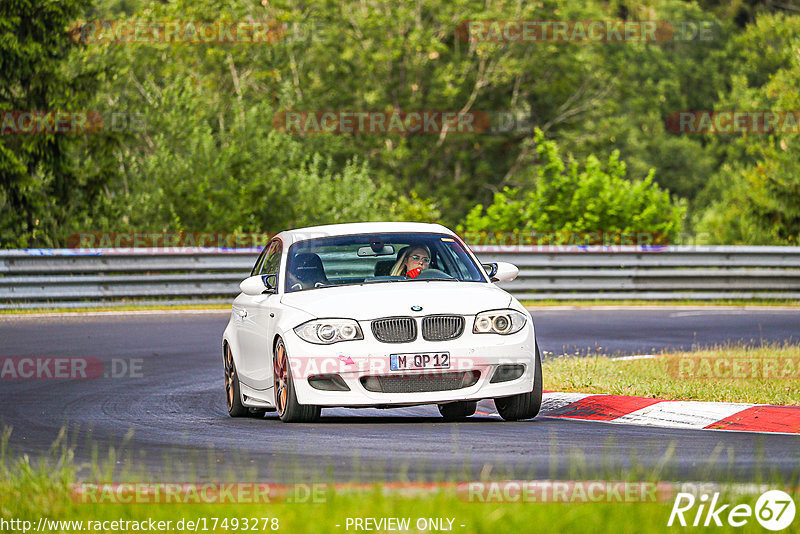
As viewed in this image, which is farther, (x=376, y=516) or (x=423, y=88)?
(x=423, y=88)

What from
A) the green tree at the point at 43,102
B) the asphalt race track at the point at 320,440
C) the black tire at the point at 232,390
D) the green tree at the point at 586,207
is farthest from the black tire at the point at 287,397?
the green tree at the point at 586,207

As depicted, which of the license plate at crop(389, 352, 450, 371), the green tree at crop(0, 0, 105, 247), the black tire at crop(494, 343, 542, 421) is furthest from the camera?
the green tree at crop(0, 0, 105, 247)

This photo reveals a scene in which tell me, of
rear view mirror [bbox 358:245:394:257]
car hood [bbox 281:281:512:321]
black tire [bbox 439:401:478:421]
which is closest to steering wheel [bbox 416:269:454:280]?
rear view mirror [bbox 358:245:394:257]

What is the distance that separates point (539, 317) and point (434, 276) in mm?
11770

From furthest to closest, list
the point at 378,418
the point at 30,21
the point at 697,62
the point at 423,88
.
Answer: the point at 697,62 → the point at 423,88 → the point at 30,21 → the point at 378,418

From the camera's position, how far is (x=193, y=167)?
104 ft

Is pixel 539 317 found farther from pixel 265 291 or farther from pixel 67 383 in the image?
pixel 265 291

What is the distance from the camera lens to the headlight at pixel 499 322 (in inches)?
375

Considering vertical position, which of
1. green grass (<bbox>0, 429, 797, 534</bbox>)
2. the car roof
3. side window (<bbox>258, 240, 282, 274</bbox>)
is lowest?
side window (<bbox>258, 240, 282, 274</bbox>)

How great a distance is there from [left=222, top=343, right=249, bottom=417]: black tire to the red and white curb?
2.43m

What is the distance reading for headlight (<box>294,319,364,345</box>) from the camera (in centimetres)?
939

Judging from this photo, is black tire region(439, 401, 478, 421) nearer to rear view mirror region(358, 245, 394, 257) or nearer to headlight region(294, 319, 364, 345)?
rear view mirror region(358, 245, 394, 257)

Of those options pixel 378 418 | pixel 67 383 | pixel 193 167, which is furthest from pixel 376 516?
pixel 193 167

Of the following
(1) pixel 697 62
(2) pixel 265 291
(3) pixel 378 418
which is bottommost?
(1) pixel 697 62
